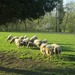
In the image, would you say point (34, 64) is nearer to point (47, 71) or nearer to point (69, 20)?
point (47, 71)

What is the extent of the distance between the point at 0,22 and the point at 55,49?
4788 mm

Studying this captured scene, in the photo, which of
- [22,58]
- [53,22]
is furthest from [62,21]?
[22,58]

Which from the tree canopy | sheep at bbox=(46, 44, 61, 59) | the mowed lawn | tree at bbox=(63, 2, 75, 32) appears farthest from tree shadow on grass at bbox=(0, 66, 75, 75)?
tree at bbox=(63, 2, 75, 32)

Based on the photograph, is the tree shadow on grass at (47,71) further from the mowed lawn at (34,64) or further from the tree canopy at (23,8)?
the tree canopy at (23,8)

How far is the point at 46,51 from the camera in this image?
1900cm

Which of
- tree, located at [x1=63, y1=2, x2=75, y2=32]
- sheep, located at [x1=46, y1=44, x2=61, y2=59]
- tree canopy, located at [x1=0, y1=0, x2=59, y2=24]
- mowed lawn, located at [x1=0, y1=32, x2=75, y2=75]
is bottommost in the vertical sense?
tree, located at [x1=63, y1=2, x2=75, y2=32]

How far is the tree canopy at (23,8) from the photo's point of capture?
45.9ft

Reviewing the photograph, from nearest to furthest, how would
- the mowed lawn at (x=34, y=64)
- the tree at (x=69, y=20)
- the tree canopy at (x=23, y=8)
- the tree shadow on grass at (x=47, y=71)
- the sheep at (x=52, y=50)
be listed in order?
the tree canopy at (x=23, y=8)
the tree shadow on grass at (x=47, y=71)
the mowed lawn at (x=34, y=64)
the sheep at (x=52, y=50)
the tree at (x=69, y=20)

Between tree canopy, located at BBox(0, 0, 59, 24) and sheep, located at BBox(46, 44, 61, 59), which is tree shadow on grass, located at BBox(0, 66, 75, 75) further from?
sheep, located at BBox(46, 44, 61, 59)

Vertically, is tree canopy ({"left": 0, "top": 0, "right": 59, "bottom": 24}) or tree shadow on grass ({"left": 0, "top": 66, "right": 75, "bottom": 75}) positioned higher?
tree canopy ({"left": 0, "top": 0, "right": 59, "bottom": 24})

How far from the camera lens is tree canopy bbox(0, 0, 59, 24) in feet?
45.9

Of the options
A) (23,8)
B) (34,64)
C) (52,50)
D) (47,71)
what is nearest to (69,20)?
(52,50)

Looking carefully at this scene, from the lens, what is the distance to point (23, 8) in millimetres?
14438

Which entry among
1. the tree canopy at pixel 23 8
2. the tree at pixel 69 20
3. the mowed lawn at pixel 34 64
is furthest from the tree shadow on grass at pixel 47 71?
the tree at pixel 69 20
